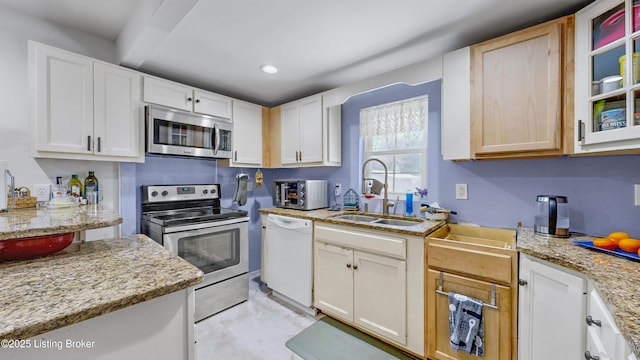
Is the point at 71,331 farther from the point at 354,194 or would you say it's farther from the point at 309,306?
the point at 354,194

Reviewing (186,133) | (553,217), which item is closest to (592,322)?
(553,217)

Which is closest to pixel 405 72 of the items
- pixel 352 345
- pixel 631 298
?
pixel 631 298

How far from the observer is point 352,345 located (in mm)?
1921

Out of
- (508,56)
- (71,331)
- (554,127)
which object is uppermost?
(508,56)

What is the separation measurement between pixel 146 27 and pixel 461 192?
2535 mm

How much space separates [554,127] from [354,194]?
164 cm

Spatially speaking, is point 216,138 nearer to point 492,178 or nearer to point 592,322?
point 492,178

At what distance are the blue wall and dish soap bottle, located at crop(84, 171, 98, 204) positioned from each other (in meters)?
0.22

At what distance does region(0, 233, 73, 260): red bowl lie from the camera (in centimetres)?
98

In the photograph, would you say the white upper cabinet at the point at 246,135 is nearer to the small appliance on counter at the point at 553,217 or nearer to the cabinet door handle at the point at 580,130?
the small appliance on counter at the point at 553,217

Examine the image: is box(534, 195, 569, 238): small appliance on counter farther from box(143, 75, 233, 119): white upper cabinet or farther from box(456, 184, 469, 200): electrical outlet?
box(143, 75, 233, 119): white upper cabinet

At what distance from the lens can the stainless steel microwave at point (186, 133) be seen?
2.19 meters

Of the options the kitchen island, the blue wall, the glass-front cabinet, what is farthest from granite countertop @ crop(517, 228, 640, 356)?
the kitchen island

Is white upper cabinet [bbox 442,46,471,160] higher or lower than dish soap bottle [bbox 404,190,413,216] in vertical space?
higher
